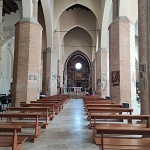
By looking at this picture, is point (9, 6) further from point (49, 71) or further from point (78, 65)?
point (78, 65)

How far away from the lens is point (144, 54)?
259 inches

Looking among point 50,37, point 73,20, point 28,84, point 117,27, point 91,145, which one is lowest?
point 91,145

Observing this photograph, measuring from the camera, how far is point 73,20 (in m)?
23.7

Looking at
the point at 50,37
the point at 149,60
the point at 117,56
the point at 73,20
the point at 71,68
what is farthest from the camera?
the point at 71,68

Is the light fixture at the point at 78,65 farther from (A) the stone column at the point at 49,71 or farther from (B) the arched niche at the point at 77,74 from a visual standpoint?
(A) the stone column at the point at 49,71

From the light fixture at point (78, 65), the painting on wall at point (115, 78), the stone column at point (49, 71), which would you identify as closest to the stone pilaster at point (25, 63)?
the painting on wall at point (115, 78)

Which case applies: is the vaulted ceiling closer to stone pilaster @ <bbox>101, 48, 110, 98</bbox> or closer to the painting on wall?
stone pilaster @ <bbox>101, 48, 110, 98</bbox>

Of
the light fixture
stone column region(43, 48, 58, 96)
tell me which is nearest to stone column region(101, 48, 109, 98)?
stone column region(43, 48, 58, 96)

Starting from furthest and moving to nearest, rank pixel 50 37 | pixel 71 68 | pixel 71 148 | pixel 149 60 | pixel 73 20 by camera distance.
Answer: pixel 71 68 → pixel 73 20 → pixel 50 37 → pixel 149 60 → pixel 71 148

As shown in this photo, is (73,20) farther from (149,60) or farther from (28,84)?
(149,60)

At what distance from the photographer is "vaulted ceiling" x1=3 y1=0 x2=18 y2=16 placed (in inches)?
618

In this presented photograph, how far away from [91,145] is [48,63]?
47.5 ft

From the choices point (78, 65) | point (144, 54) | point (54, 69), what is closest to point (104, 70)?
point (54, 69)

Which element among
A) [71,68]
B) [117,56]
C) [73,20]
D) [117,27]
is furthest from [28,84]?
[71,68]
